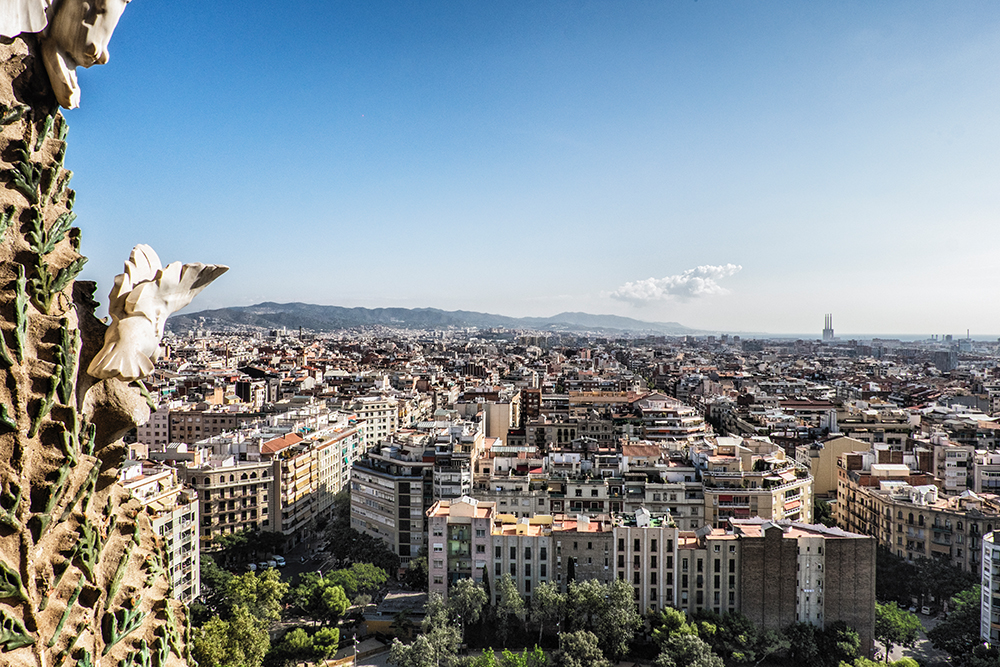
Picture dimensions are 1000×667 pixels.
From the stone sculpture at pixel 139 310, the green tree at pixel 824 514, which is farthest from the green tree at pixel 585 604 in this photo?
the stone sculpture at pixel 139 310

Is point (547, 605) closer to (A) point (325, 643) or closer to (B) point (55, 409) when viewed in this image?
(A) point (325, 643)

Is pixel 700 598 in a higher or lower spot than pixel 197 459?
lower

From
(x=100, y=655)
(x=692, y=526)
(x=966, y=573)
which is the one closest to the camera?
(x=100, y=655)

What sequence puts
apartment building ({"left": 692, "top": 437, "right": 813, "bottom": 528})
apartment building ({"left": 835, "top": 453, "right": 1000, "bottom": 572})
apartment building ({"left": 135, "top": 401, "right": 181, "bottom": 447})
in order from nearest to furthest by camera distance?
apartment building ({"left": 835, "top": 453, "right": 1000, "bottom": 572}), apartment building ({"left": 692, "top": 437, "right": 813, "bottom": 528}), apartment building ({"left": 135, "top": 401, "right": 181, "bottom": 447})

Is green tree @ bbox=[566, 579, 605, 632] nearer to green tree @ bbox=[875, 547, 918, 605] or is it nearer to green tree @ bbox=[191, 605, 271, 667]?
green tree @ bbox=[191, 605, 271, 667]

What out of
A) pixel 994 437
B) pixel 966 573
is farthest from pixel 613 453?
pixel 994 437

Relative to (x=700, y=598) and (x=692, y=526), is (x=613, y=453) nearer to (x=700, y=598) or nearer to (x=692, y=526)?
(x=692, y=526)

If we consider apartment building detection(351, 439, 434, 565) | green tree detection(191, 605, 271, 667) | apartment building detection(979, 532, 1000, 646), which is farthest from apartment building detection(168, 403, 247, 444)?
apartment building detection(979, 532, 1000, 646)
